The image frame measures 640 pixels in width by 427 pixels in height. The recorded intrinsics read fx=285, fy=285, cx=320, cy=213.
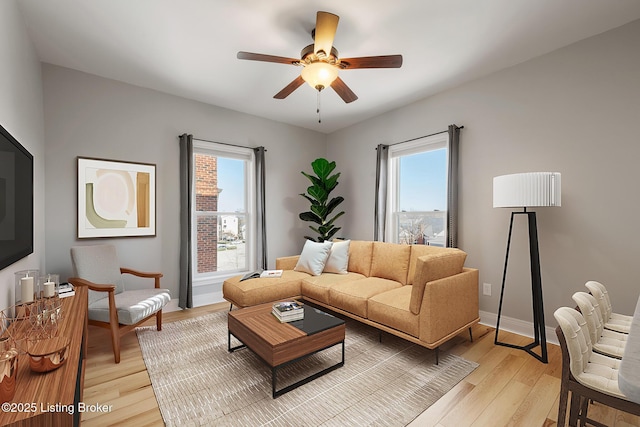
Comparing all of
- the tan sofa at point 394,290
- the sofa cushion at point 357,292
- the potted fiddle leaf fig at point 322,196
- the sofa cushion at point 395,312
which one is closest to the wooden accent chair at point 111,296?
the tan sofa at point 394,290

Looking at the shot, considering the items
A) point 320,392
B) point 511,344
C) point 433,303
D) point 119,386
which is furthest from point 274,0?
point 511,344

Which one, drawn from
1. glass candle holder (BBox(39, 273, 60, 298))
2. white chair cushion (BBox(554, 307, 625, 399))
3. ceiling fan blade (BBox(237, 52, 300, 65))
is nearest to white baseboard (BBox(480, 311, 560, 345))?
white chair cushion (BBox(554, 307, 625, 399))

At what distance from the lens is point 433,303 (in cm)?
231

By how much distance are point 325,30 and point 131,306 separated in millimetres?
2824

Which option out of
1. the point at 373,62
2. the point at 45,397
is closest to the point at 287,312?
the point at 45,397

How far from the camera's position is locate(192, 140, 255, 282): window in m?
4.12

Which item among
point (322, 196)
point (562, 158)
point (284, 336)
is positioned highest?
point (562, 158)

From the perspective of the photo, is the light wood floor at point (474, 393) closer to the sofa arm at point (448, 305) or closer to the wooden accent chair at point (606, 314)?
the sofa arm at point (448, 305)

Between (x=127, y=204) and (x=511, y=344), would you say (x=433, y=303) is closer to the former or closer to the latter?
(x=511, y=344)

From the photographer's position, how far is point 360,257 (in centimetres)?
381

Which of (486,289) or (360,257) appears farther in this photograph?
(360,257)

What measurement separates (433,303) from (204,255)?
3.22 metres

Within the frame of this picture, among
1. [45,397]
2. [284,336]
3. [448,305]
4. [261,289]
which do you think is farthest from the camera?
[261,289]

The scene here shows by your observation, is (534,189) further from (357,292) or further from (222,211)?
(222,211)
